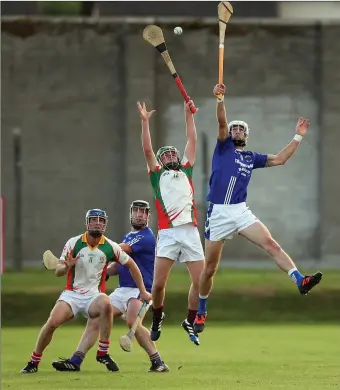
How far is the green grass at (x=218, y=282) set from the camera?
797 inches

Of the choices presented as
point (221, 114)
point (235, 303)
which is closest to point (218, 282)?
point (235, 303)

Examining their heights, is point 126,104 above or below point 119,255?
above

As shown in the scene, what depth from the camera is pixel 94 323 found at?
1327 cm

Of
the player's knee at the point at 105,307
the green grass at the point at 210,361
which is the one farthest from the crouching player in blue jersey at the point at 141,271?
the player's knee at the point at 105,307

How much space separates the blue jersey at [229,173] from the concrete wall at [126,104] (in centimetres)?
1105

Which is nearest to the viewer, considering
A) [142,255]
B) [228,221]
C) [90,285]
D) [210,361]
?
[228,221]

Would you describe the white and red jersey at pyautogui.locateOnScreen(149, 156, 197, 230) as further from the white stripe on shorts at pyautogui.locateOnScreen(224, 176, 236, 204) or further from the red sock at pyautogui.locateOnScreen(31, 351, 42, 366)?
the red sock at pyautogui.locateOnScreen(31, 351, 42, 366)

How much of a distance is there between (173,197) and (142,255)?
3.59ft

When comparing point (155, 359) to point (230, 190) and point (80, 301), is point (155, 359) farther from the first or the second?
point (230, 190)

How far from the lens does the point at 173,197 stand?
13023 mm

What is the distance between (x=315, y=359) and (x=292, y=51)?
1079cm

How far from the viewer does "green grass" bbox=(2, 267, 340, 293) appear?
66.4 feet

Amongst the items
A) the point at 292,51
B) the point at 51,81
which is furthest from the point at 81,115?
the point at 292,51

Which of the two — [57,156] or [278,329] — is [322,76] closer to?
[57,156]
